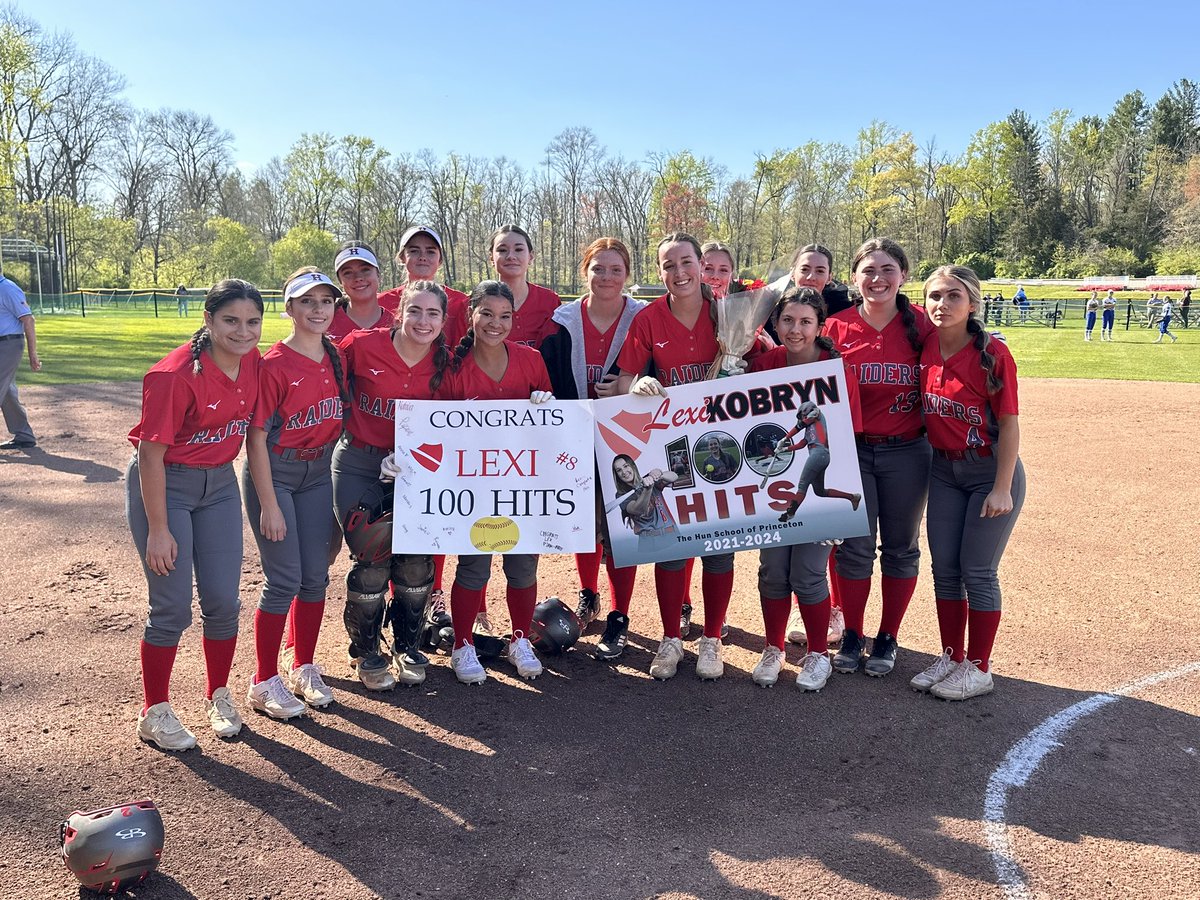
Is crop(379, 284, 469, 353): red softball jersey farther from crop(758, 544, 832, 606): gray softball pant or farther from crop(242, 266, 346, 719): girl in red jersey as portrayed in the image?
crop(758, 544, 832, 606): gray softball pant

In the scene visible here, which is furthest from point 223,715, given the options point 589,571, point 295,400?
point 589,571

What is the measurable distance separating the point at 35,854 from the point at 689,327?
3.87m

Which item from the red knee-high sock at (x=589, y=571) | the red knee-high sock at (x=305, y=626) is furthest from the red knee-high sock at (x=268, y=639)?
the red knee-high sock at (x=589, y=571)

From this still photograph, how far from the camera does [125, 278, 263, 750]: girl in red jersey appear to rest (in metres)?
3.74

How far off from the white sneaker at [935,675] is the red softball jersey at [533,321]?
3.05 meters

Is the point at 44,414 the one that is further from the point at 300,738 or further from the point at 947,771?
the point at 947,771

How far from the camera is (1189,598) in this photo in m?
6.16

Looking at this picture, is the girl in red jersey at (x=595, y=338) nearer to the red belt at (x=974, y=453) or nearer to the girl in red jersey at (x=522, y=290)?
the girl in red jersey at (x=522, y=290)

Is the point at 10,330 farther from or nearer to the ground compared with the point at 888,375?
farther from the ground

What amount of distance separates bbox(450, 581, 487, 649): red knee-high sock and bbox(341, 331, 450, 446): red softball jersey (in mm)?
954

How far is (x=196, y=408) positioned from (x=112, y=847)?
1.78m

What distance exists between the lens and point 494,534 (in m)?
4.69

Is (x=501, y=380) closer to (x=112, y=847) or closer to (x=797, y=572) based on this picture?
(x=797, y=572)

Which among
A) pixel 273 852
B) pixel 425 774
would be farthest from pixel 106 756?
pixel 425 774
